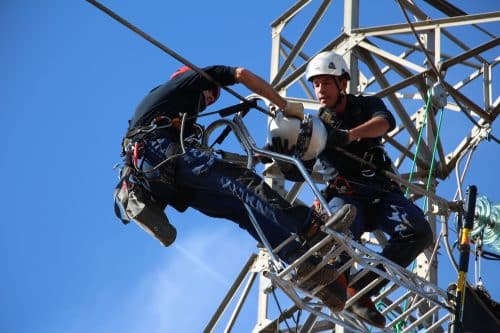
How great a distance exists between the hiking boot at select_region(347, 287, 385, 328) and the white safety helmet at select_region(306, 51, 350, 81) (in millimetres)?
1845

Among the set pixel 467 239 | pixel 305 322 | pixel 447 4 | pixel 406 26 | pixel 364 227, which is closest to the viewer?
pixel 467 239

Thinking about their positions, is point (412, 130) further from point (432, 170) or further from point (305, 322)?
point (305, 322)

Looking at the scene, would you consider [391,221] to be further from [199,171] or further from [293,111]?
[199,171]

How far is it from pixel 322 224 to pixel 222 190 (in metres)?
0.82

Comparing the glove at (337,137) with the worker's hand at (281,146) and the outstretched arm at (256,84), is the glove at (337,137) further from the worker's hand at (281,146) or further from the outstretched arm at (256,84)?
the outstretched arm at (256,84)

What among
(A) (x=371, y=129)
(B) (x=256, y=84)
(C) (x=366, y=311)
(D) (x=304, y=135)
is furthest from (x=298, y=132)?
(C) (x=366, y=311)

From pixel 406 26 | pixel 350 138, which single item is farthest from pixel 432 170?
pixel 350 138

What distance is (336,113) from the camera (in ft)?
41.0

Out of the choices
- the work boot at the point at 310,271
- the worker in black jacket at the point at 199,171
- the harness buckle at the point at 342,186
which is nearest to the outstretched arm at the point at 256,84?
the worker in black jacket at the point at 199,171

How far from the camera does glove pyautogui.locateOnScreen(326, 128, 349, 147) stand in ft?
39.1

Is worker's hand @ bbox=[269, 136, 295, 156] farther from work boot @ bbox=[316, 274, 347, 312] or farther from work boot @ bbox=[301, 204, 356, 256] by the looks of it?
work boot @ bbox=[316, 274, 347, 312]

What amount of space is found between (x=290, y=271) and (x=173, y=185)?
1.16 m

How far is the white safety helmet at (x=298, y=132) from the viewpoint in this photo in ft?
38.6

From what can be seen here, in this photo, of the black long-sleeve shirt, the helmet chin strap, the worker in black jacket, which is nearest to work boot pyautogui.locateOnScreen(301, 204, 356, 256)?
the worker in black jacket
